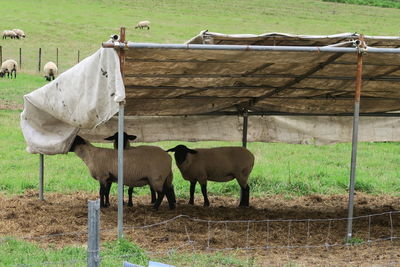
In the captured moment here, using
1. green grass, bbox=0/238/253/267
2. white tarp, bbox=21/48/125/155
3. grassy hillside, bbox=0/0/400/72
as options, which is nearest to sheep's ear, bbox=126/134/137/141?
white tarp, bbox=21/48/125/155

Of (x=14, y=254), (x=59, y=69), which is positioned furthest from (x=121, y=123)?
(x=59, y=69)

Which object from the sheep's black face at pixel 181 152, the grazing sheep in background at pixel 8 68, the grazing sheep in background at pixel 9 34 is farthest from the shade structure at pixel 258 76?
the grazing sheep in background at pixel 9 34

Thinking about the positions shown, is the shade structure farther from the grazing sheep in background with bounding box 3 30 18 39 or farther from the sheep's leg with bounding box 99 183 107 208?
the grazing sheep in background with bounding box 3 30 18 39

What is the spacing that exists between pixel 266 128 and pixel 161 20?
51.8 m

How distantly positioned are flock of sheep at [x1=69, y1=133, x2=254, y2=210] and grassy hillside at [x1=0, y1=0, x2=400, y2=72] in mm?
30386

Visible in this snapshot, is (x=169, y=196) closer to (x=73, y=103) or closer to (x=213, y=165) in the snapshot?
(x=213, y=165)

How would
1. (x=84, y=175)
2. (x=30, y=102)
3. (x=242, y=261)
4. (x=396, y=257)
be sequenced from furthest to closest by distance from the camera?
(x=84, y=175), (x=30, y=102), (x=396, y=257), (x=242, y=261)

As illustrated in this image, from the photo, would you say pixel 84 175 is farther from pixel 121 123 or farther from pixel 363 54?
pixel 363 54

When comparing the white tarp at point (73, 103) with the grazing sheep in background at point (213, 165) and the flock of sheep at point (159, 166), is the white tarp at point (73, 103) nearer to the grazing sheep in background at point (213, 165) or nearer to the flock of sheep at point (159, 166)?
the flock of sheep at point (159, 166)

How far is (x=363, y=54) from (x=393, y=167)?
891 centimetres

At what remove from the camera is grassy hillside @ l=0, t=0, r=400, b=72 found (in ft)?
164

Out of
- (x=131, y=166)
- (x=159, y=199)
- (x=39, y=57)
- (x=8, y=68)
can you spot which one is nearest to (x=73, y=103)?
(x=131, y=166)

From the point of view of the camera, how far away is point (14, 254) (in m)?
8.73

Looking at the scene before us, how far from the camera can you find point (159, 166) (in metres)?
11.9
